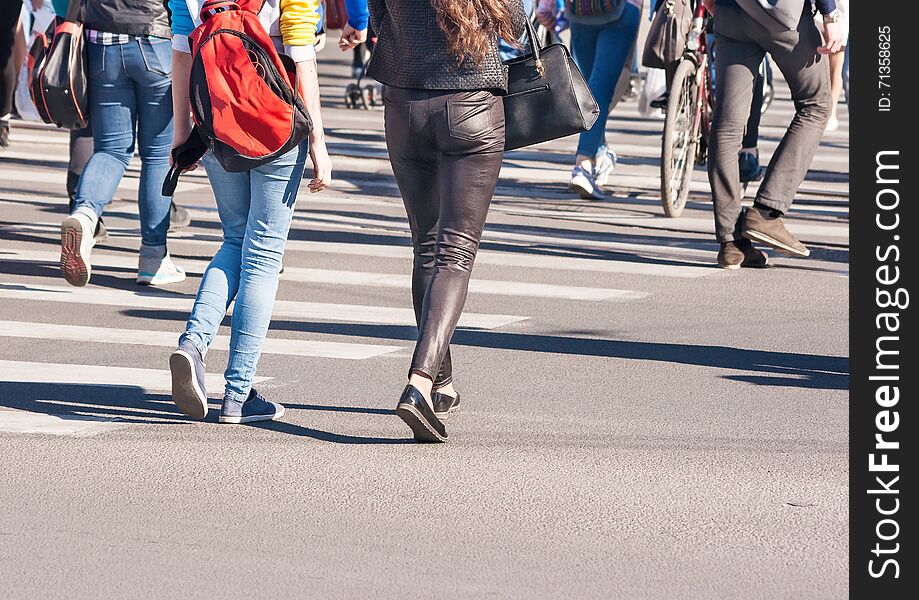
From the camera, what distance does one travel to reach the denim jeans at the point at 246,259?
18.9 feet

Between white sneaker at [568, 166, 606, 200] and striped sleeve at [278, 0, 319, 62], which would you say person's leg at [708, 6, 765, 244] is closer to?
white sneaker at [568, 166, 606, 200]

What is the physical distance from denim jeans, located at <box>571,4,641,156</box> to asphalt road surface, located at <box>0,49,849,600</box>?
5.92 ft

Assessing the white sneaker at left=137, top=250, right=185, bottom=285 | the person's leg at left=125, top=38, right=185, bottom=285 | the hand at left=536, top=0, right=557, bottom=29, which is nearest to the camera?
the person's leg at left=125, top=38, right=185, bottom=285

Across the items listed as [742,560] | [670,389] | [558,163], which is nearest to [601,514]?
[742,560]

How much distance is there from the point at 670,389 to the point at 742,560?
82.4 inches

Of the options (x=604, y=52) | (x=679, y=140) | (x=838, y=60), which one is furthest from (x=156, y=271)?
(x=604, y=52)

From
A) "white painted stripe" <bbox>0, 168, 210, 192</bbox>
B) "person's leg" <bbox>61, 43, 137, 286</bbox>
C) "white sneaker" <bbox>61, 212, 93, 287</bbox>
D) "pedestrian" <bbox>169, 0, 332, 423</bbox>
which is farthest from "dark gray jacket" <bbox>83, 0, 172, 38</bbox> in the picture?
"white painted stripe" <bbox>0, 168, 210, 192</bbox>

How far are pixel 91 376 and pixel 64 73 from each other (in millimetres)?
2320

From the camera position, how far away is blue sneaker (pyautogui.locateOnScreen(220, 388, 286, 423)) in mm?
5844

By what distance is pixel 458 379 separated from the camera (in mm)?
6586

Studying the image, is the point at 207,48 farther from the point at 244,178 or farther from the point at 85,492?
the point at 85,492

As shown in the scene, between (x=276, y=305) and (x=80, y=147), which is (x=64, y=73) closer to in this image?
(x=80, y=147)

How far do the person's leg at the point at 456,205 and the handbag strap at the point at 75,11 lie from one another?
136 inches

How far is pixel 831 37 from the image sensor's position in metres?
8.70
